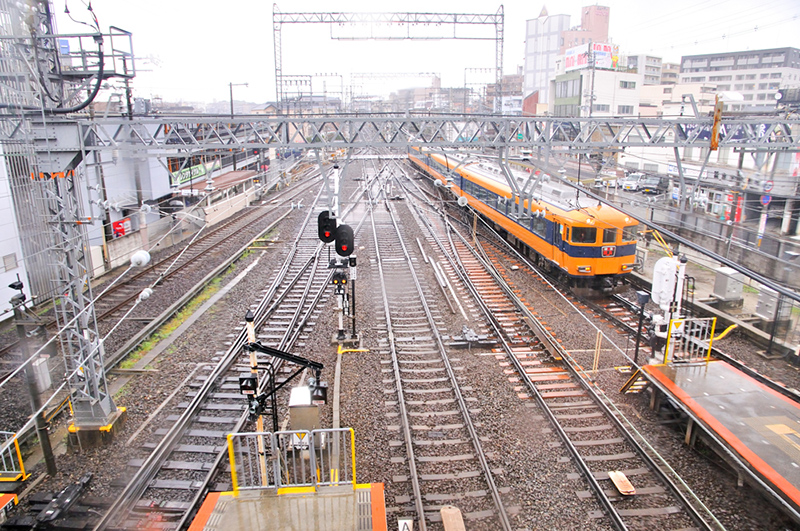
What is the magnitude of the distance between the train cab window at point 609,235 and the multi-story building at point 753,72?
45.3 m

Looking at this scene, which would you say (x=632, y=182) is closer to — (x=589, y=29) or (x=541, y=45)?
(x=589, y=29)

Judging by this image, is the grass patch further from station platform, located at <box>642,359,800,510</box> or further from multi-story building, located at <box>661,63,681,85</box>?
multi-story building, located at <box>661,63,681,85</box>

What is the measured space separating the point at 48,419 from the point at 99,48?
211 inches

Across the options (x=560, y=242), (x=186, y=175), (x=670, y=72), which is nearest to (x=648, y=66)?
(x=670, y=72)

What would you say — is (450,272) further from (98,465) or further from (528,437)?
(98,465)

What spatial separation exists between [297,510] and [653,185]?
93.7 feet

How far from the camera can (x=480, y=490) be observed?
6.31 metres

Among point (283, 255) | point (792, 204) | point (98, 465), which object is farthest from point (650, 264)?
point (98, 465)

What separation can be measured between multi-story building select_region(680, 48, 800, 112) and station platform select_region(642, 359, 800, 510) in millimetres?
50144

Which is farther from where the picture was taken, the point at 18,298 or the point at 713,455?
the point at 18,298

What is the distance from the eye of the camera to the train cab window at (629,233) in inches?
502

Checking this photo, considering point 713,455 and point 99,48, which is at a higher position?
point 99,48

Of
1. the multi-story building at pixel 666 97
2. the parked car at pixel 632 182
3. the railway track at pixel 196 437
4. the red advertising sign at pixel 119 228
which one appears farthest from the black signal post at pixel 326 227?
the multi-story building at pixel 666 97

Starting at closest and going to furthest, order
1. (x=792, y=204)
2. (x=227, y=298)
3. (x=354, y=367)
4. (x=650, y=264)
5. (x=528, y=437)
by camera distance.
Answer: (x=528, y=437) < (x=354, y=367) < (x=227, y=298) < (x=650, y=264) < (x=792, y=204)
